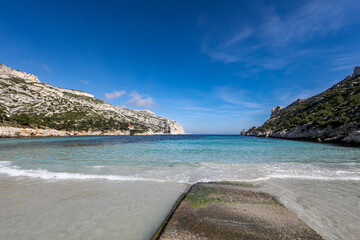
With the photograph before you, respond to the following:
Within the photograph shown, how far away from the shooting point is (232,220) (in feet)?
11.7

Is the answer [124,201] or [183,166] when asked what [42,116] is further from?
[124,201]

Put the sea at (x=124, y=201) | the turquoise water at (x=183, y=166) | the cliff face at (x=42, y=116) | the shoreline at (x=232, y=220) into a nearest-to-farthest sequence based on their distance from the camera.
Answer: the shoreline at (x=232, y=220) → the sea at (x=124, y=201) → the turquoise water at (x=183, y=166) → the cliff face at (x=42, y=116)

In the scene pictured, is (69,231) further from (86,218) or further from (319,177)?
(319,177)

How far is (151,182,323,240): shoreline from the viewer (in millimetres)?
2994

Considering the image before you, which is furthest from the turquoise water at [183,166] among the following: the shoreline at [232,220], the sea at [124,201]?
the shoreline at [232,220]

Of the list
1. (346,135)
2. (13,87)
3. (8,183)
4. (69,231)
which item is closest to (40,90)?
(13,87)

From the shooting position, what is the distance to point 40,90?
331 ft

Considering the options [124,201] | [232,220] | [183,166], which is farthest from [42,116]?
[232,220]

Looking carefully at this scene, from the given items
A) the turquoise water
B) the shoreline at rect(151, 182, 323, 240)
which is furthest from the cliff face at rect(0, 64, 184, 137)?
the shoreline at rect(151, 182, 323, 240)

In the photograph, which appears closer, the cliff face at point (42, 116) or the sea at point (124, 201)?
the sea at point (124, 201)

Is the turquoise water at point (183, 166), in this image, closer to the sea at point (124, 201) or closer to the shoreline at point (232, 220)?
the sea at point (124, 201)

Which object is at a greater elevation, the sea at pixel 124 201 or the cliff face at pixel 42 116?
the cliff face at pixel 42 116

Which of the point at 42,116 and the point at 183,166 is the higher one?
the point at 42,116

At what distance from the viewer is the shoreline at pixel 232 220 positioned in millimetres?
2994
